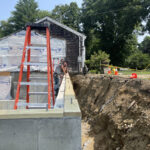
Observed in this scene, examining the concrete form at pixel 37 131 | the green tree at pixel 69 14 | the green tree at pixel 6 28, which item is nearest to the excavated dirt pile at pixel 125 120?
the concrete form at pixel 37 131

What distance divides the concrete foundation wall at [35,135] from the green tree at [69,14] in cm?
4014

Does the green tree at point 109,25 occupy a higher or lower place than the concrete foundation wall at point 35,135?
higher

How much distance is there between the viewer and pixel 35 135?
2.91 m

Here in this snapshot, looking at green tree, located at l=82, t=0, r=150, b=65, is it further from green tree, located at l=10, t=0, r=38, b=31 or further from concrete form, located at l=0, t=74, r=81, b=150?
concrete form, located at l=0, t=74, r=81, b=150

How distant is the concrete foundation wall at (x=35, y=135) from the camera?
290 centimetres

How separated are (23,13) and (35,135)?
44.0 meters

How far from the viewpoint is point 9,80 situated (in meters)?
13.7

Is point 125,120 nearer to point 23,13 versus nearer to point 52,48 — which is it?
point 52,48

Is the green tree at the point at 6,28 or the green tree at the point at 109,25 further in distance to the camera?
the green tree at the point at 6,28

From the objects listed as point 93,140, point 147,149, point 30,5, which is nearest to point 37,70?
point 93,140

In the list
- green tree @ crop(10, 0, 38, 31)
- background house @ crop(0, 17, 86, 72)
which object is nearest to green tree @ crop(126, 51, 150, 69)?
background house @ crop(0, 17, 86, 72)

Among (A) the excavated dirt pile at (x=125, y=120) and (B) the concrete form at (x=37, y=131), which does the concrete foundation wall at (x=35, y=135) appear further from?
(A) the excavated dirt pile at (x=125, y=120)

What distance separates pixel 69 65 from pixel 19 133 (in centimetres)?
1543

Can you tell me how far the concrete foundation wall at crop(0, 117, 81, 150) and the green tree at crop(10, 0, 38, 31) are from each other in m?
40.8
